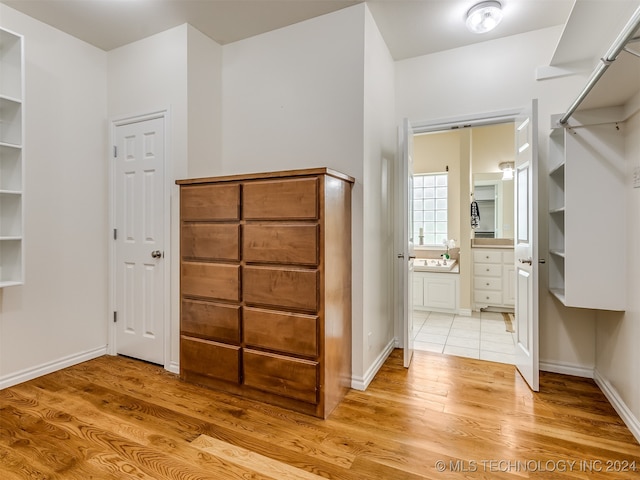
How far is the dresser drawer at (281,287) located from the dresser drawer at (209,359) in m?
0.42

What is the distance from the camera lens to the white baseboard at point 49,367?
2527mm

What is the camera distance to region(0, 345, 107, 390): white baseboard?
→ 8.29ft

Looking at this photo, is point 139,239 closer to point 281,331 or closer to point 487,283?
point 281,331

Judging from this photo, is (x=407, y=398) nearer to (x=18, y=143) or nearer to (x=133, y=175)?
(x=133, y=175)

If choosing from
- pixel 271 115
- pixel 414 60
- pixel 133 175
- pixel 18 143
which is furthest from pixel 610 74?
pixel 18 143

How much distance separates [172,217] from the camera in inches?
112

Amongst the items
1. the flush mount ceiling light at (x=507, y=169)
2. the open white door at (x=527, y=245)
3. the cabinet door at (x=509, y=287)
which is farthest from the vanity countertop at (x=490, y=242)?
the open white door at (x=527, y=245)

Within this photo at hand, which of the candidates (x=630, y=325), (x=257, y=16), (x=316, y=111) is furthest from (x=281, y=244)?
(x=630, y=325)

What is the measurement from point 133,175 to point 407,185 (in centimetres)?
246

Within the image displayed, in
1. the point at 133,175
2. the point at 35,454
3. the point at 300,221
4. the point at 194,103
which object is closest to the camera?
the point at 35,454

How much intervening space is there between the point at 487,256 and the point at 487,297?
59 cm

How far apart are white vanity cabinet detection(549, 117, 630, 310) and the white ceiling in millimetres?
1026

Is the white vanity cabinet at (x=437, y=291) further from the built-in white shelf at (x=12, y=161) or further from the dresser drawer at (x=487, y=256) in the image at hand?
the built-in white shelf at (x=12, y=161)

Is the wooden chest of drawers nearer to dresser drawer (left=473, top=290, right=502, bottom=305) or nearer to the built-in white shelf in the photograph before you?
the built-in white shelf
